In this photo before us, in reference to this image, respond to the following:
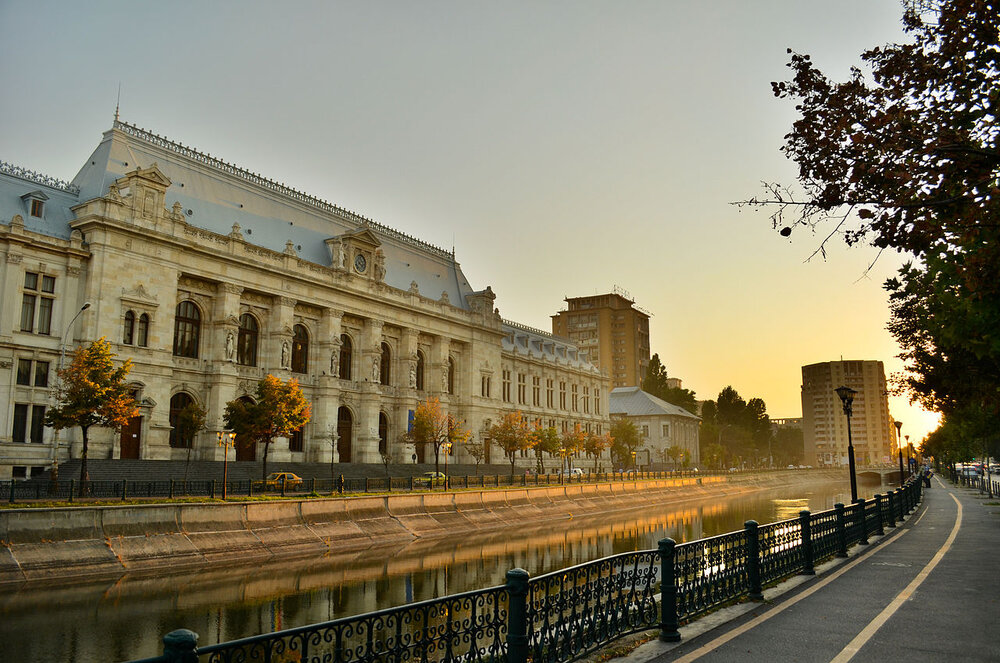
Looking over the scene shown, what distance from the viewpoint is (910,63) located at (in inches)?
307

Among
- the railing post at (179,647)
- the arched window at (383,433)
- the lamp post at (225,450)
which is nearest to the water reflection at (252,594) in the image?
the lamp post at (225,450)

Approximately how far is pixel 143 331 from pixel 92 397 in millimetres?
13157

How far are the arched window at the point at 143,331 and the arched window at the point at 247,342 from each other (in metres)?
7.44

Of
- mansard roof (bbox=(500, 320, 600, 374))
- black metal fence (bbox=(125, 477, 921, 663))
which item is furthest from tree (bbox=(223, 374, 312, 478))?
mansard roof (bbox=(500, 320, 600, 374))

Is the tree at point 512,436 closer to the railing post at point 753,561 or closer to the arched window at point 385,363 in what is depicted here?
the arched window at point 385,363

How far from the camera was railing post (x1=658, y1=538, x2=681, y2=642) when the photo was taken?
10.4m

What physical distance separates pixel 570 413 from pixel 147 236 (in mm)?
62625

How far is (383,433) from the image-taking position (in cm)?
6294

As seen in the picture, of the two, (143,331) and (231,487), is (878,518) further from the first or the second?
(143,331)

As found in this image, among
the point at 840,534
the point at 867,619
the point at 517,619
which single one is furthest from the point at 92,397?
the point at 867,619

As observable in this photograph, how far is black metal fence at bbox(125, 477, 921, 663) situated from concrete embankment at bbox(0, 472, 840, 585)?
43.1 feet

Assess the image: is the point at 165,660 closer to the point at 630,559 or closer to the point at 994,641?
the point at 630,559

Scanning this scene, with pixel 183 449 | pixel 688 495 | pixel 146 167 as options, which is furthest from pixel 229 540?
pixel 688 495

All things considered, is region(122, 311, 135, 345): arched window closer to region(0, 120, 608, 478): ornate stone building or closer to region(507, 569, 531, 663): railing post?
region(0, 120, 608, 478): ornate stone building
